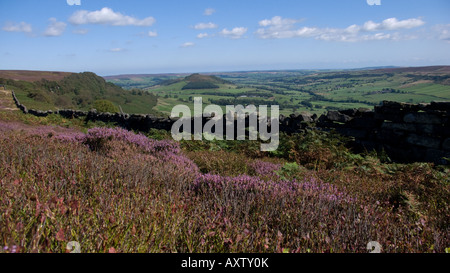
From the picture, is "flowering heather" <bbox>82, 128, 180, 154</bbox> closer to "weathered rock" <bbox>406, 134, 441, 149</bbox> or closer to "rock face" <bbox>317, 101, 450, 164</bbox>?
"rock face" <bbox>317, 101, 450, 164</bbox>

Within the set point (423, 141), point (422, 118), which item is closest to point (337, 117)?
point (422, 118)

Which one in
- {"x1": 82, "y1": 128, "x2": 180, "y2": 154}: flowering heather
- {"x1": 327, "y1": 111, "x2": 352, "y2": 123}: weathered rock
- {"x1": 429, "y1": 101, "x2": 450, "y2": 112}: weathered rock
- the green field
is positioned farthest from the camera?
the green field

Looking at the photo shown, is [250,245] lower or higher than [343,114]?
lower

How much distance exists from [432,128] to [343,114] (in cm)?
254

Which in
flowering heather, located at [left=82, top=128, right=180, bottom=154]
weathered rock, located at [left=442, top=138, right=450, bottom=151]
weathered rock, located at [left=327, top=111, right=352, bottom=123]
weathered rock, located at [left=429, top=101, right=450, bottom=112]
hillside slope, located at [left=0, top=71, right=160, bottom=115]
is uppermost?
hillside slope, located at [left=0, top=71, right=160, bottom=115]

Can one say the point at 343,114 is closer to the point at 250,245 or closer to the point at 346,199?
the point at 346,199

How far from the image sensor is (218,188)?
3.20 metres

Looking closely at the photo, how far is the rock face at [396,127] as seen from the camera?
22.2 feet

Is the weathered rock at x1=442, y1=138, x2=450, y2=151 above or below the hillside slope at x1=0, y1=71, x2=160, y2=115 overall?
below

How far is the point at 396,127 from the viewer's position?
762 cm

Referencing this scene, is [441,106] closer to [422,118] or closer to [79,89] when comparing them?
[422,118]

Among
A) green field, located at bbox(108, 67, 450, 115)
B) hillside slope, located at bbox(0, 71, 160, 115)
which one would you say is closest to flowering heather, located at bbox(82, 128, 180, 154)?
green field, located at bbox(108, 67, 450, 115)

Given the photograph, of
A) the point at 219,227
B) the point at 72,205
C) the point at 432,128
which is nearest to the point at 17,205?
the point at 72,205

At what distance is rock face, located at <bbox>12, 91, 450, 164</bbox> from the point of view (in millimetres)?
6770
